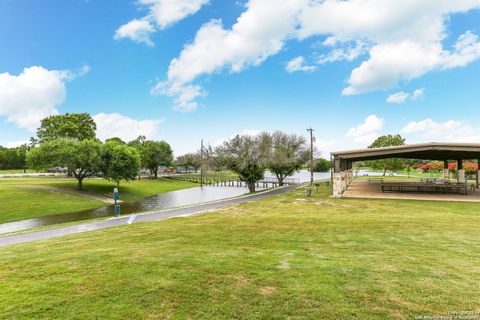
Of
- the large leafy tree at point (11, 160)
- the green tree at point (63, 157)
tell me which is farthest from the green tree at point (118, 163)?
the large leafy tree at point (11, 160)

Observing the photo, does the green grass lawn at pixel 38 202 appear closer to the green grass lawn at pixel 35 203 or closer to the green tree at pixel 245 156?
the green grass lawn at pixel 35 203

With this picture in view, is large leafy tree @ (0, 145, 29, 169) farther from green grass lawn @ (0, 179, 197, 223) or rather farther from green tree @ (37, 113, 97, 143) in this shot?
green grass lawn @ (0, 179, 197, 223)

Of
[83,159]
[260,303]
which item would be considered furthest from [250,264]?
[83,159]

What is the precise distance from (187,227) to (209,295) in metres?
6.36

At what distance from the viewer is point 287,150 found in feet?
132

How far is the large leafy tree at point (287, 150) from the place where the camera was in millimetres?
38128

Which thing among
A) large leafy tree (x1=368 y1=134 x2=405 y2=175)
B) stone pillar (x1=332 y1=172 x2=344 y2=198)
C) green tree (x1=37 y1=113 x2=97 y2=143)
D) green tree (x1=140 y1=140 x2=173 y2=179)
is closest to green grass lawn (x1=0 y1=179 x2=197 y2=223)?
green tree (x1=37 y1=113 x2=97 y2=143)

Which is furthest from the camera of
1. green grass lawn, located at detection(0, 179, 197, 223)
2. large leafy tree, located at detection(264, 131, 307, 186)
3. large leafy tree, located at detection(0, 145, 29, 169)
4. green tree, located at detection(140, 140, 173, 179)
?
large leafy tree, located at detection(0, 145, 29, 169)

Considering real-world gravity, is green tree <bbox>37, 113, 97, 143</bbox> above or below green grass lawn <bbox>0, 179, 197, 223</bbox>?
above

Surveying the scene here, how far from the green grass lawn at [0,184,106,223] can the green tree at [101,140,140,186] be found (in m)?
5.81

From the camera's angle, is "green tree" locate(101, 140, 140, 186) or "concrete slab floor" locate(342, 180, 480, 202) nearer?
"concrete slab floor" locate(342, 180, 480, 202)

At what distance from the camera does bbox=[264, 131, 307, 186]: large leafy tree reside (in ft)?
125

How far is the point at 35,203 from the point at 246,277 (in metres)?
29.2

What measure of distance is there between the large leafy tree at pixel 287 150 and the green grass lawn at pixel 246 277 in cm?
2959
